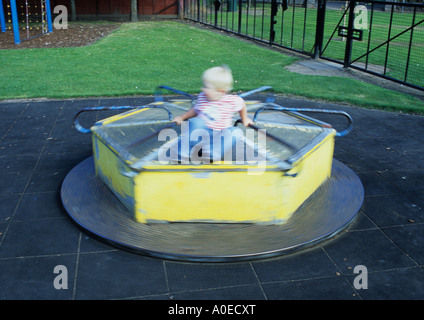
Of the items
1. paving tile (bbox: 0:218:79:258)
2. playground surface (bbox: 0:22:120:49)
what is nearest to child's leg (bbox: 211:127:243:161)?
paving tile (bbox: 0:218:79:258)

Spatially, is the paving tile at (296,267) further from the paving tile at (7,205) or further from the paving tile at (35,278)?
the paving tile at (7,205)

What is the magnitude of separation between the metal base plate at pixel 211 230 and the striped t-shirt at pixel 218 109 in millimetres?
947

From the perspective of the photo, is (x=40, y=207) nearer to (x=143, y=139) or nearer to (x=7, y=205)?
(x=7, y=205)

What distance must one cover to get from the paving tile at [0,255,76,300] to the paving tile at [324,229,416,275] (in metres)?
2.17

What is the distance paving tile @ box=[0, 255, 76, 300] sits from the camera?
329 cm

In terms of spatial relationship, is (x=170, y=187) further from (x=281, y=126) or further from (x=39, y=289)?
(x=281, y=126)

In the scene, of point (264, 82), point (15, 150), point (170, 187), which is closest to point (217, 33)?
point (264, 82)

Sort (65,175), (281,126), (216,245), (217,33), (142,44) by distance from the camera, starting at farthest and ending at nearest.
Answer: (217,33), (142,44), (65,175), (281,126), (216,245)

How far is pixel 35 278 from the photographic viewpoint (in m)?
3.47

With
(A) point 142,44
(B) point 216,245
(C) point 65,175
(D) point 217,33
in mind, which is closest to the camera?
(B) point 216,245

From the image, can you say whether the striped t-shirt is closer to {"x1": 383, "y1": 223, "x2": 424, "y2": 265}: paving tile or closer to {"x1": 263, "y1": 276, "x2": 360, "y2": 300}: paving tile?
{"x1": 263, "y1": 276, "x2": 360, "y2": 300}: paving tile

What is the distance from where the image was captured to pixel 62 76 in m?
10.5

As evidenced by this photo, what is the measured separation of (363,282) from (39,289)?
247 cm

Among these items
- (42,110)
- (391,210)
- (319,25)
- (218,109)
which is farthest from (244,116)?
(319,25)
